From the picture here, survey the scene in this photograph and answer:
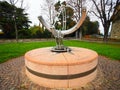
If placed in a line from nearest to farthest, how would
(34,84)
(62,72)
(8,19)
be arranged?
1. (62,72)
2. (34,84)
3. (8,19)

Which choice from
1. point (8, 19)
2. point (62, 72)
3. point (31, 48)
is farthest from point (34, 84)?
point (8, 19)

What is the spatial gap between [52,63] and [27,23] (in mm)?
30666

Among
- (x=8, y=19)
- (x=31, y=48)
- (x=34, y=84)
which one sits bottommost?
(x=34, y=84)

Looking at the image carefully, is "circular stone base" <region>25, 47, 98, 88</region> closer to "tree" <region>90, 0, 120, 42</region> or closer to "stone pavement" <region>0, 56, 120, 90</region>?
"stone pavement" <region>0, 56, 120, 90</region>

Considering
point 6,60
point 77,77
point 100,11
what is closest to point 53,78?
point 77,77

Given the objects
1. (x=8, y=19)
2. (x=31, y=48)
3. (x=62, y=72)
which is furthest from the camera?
(x=8, y=19)

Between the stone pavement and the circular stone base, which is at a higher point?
the circular stone base

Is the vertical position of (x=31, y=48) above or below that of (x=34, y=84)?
above

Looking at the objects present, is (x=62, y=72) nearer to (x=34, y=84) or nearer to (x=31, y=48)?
(x=34, y=84)

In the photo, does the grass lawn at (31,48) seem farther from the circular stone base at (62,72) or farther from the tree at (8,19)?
the tree at (8,19)

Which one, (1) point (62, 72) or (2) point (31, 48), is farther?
(2) point (31, 48)

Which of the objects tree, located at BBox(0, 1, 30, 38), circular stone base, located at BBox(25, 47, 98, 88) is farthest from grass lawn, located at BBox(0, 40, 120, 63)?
tree, located at BBox(0, 1, 30, 38)

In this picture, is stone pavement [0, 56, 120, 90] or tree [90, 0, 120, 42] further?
tree [90, 0, 120, 42]

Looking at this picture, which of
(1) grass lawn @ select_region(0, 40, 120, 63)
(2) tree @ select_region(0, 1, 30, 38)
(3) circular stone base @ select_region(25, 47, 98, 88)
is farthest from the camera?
(2) tree @ select_region(0, 1, 30, 38)
